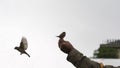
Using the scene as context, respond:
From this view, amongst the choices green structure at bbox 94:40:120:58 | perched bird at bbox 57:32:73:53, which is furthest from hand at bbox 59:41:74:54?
green structure at bbox 94:40:120:58

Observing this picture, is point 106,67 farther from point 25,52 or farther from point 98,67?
point 25,52

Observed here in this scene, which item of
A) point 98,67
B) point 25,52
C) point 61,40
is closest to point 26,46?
point 25,52

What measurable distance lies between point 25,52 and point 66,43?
595 mm

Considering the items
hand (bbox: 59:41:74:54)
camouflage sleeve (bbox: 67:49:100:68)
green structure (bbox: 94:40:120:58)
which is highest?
green structure (bbox: 94:40:120:58)

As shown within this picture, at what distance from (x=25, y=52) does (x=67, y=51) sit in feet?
1.79

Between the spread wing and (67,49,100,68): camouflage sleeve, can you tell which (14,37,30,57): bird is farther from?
(67,49,100,68): camouflage sleeve

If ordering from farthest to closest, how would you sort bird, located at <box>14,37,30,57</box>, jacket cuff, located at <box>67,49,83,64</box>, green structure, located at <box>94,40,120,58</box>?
green structure, located at <box>94,40,120,58</box>
bird, located at <box>14,37,30,57</box>
jacket cuff, located at <box>67,49,83,64</box>

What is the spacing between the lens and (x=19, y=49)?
5.11m

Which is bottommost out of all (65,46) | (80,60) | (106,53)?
(80,60)

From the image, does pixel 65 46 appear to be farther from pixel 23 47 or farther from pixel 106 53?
pixel 106 53

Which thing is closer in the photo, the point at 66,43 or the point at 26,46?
the point at 66,43

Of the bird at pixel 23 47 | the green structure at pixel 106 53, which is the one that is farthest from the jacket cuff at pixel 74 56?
the green structure at pixel 106 53

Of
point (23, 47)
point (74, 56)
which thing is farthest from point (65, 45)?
point (23, 47)

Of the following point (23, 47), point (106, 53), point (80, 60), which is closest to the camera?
point (80, 60)
